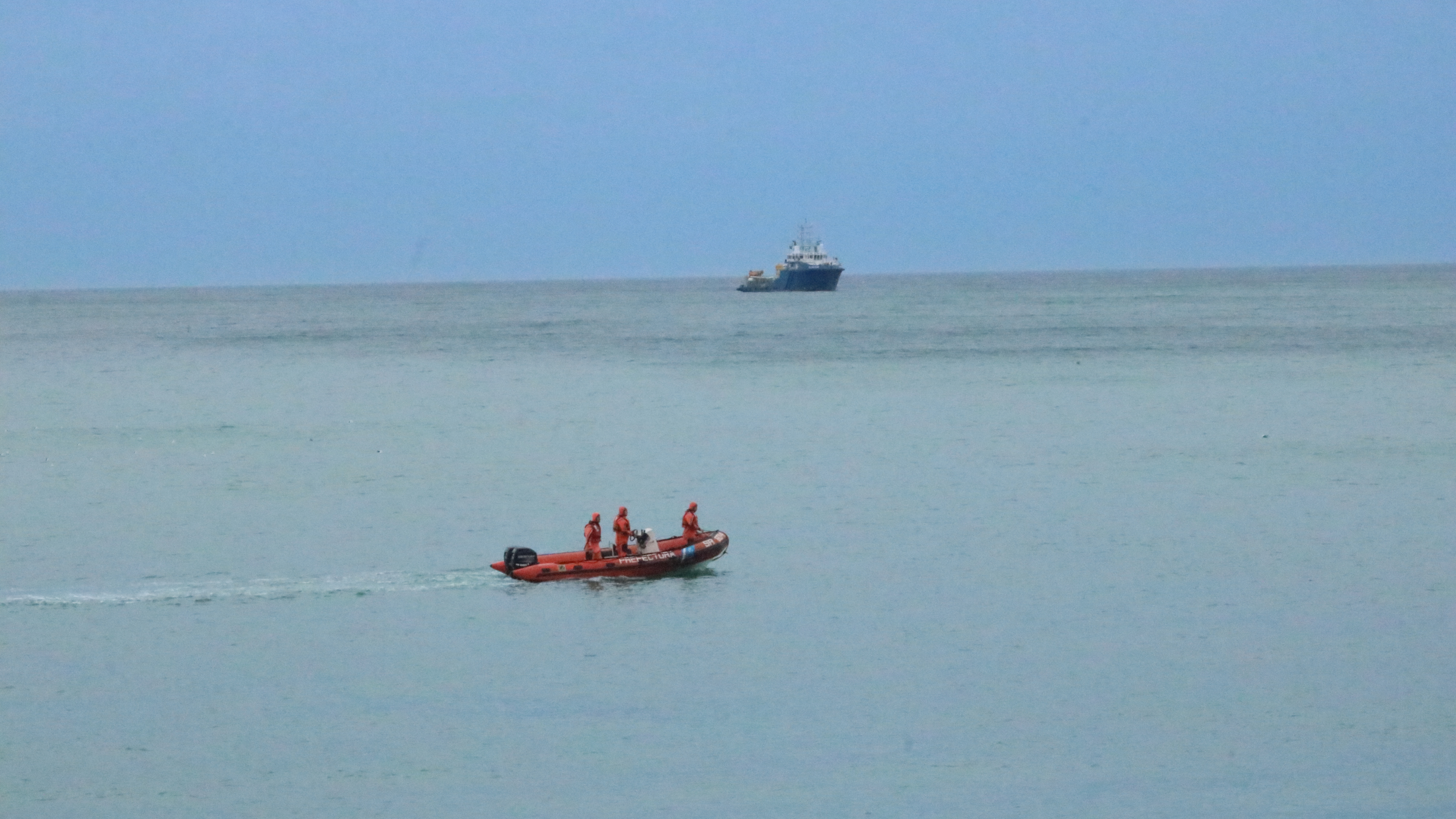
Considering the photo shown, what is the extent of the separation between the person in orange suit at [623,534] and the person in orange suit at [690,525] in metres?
1.11

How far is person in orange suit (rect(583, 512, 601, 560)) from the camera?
102 ft

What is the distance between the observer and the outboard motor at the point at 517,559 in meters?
30.4

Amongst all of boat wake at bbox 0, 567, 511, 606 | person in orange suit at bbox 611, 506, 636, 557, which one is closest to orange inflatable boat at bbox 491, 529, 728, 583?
person in orange suit at bbox 611, 506, 636, 557

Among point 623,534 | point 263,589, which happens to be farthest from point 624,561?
point 263,589

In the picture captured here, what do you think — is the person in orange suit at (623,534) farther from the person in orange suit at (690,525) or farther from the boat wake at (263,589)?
the boat wake at (263,589)

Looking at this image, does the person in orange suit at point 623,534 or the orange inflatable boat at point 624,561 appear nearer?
the orange inflatable boat at point 624,561

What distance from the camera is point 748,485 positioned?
42781 mm

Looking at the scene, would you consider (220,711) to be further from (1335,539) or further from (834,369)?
(834,369)

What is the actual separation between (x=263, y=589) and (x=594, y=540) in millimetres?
6163

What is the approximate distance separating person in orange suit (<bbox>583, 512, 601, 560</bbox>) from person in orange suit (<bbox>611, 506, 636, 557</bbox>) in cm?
34

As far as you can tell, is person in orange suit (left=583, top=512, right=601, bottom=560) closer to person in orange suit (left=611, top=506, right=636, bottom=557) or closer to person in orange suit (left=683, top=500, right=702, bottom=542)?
person in orange suit (left=611, top=506, right=636, bottom=557)

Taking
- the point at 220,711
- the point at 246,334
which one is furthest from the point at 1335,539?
the point at 246,334

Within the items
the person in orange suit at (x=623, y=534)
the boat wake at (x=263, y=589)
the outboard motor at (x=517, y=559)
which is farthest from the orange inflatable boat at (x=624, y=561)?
the boat wake at (x=263, y=589)

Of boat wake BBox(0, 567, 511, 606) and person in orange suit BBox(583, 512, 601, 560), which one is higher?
person in orange suit BBox(583, 512, 601, 560)
